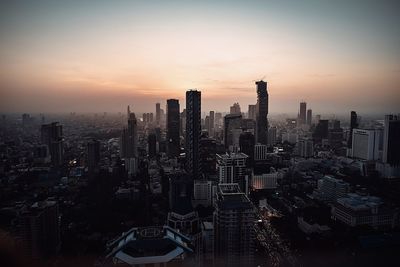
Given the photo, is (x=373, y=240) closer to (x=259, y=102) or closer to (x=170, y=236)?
(x=170, y=236)

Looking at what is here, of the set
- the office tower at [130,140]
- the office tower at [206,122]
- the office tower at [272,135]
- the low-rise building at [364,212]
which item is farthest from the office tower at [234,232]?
the office tower at [272,135]

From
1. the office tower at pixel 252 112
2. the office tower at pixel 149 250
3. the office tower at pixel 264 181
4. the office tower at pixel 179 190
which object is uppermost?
the office tower at pixel 252 112

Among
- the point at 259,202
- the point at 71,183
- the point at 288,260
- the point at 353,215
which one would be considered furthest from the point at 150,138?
the point at 288,260

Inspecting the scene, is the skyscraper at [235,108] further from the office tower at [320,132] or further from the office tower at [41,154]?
the office tower at [41,154]

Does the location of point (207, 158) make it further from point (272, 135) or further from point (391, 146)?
point (272, 135)

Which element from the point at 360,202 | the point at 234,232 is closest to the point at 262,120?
the point at 360,202
